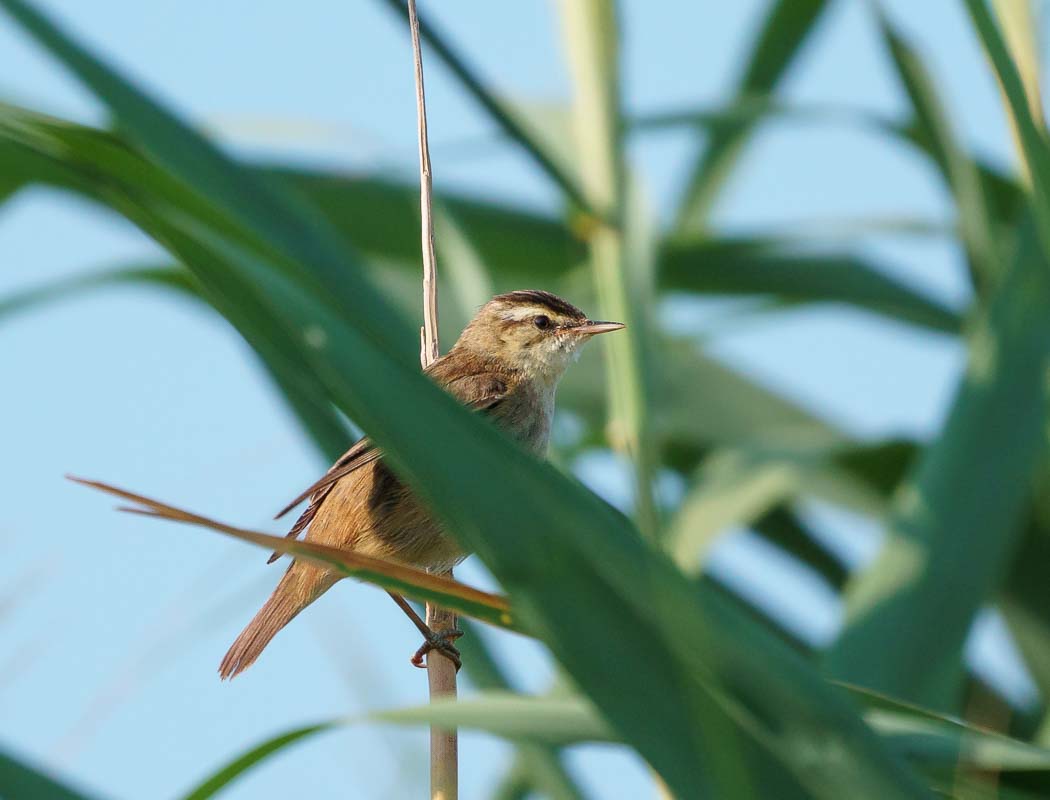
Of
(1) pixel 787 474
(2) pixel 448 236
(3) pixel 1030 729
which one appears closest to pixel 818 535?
(1) pixel 787 474

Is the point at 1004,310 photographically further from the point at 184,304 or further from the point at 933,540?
the point at 184,304

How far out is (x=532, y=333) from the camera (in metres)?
3.82

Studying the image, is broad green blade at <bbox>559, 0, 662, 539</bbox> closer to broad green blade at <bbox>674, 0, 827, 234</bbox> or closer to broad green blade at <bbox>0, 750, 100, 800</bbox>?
broad green blade at <bbox>674, 0, 827, 234</bbox>

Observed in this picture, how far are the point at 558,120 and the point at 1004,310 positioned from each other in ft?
5.21

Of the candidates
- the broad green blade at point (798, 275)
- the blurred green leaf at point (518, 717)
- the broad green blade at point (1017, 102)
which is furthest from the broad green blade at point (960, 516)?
the broad green blade at point (1017, 102)

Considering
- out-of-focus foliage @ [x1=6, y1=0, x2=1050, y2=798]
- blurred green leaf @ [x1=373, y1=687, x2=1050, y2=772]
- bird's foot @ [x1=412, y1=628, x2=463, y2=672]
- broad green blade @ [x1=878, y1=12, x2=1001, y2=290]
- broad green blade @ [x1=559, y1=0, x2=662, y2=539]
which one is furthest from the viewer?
broad green blade @ [x1=878, y1=12, x2=1001, y2=290]

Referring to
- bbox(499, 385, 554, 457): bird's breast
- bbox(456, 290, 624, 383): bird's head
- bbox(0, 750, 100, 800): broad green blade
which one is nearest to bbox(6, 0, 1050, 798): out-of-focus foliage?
bbox(0, 750, 100, 800): broad green blade

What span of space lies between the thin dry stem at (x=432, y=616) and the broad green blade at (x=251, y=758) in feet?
0.72

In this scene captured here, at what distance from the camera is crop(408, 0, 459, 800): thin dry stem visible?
1.93 m

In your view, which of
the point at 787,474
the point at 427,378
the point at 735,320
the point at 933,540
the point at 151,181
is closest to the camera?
the point at 427,378

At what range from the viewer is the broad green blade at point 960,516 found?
264cm

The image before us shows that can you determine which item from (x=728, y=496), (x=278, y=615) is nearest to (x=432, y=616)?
(x=278, y=615)

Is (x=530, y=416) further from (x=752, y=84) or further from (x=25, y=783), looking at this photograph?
(x=25, y=783)

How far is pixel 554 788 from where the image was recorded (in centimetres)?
264
